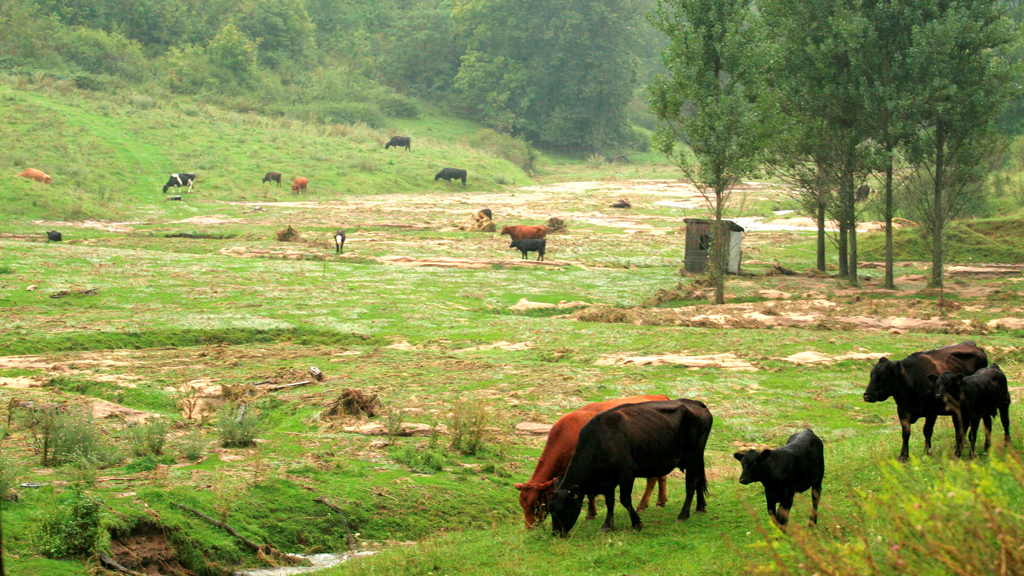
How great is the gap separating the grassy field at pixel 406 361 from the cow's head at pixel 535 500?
0.25 meters

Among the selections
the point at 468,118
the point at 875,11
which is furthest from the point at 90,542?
the point at 468,118

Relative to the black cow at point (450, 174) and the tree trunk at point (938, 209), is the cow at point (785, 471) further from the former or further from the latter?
the black cow at point (450, 174)

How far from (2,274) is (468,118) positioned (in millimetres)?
87294

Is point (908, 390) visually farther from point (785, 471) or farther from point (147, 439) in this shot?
point (147, 439)

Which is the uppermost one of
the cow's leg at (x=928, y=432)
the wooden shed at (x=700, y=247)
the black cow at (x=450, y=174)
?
the black cow at (x=450, y=174)

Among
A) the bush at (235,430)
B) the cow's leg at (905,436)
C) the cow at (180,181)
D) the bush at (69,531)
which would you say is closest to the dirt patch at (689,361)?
the cow's leg at (905,436)

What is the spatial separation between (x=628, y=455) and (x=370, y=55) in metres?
117

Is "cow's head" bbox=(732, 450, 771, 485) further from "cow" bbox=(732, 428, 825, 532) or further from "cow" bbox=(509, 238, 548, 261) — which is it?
"cow" bbox=(509, 238, 548, 261)

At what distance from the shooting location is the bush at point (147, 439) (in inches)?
426

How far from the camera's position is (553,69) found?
351 ft

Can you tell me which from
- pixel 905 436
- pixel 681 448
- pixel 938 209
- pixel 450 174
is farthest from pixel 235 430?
pixel 450 174

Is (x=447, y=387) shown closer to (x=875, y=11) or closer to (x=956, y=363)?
(x=956, y=363)

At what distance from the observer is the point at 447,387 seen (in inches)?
620

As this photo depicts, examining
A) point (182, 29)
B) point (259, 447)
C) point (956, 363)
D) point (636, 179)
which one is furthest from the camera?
point (182, 29)
